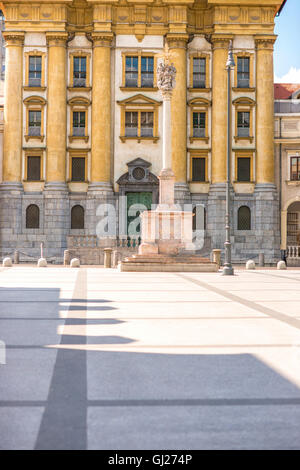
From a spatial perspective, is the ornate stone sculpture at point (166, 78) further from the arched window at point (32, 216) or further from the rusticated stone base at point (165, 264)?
the arched window at point (32, 216)

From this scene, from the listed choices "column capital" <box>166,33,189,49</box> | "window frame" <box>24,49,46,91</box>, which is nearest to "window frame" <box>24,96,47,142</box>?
"window frame" <box>24,49,46,91</box>

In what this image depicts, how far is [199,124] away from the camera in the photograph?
46656 millimetres

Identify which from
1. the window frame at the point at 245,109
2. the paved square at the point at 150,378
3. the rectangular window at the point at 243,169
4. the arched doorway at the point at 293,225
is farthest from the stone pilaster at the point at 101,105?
the paved square at the point at 150,378

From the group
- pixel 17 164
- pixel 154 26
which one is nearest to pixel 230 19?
pixel 154 26

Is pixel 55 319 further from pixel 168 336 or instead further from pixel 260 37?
pixel 260 37

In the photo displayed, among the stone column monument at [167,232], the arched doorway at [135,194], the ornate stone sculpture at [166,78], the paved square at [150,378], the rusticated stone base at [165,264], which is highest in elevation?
the ornate stone sculpture at [166,78]

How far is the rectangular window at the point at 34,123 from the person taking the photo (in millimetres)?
45906

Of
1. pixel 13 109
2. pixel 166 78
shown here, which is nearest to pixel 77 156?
pixel 13 109

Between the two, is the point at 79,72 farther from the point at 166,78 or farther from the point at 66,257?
the point at 166,78

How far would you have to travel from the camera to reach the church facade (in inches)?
1783

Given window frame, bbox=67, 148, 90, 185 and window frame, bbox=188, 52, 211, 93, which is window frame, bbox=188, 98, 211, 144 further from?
window frame, bbox=67, 148, 90, 185

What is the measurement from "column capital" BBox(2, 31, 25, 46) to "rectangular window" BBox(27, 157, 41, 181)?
28.9 ft

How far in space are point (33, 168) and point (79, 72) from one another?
27.0ft

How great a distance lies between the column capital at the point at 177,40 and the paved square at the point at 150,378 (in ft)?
122
